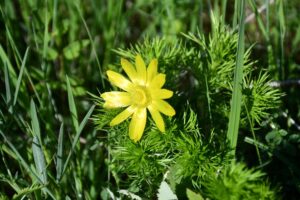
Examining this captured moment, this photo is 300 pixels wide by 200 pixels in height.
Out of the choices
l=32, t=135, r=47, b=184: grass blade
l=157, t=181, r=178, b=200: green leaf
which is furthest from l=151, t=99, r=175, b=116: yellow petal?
l=32, t=135, r=47, b=184: grass blade

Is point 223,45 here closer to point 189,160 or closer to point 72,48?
point 189,160

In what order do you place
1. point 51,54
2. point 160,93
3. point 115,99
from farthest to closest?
point 51,54
point 115,99
point 160,93

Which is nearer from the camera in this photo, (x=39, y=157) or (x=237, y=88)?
(x=237, y=88)

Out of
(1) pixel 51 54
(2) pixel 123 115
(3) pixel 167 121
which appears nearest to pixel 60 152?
(2) pixel 123 115

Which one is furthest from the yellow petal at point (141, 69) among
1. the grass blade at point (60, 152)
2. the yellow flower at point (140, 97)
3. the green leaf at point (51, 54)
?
the green leaf at point (51, 54)

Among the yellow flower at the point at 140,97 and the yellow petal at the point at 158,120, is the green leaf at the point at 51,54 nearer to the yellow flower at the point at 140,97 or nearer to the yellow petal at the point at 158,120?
the yellow flower at the point at 140,97

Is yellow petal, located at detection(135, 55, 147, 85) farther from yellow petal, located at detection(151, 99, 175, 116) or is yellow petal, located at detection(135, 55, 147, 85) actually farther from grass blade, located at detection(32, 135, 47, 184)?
grass blade, located at detection(32, 135, 47, 184)

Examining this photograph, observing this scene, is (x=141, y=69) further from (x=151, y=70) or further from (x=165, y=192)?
(x=165, y=192)
